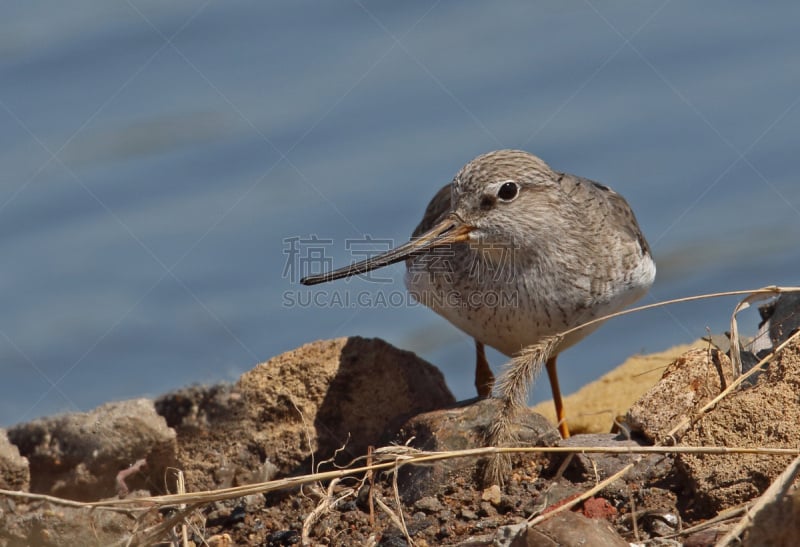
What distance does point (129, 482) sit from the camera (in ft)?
17.4

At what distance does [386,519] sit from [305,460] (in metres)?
1.19

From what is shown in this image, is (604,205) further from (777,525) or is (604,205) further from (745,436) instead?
(777,525)

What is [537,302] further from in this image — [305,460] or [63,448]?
[63,448]

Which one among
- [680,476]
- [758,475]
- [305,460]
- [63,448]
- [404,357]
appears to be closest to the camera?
[758,475]

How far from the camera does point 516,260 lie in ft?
19.6

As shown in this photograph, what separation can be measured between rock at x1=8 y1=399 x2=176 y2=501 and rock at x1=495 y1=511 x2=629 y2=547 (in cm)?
216

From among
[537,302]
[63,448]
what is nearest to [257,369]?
[63,448]

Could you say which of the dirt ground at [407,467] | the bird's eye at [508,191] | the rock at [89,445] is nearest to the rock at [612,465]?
the dirt ground at [407,467]

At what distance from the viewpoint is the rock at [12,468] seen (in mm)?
5074

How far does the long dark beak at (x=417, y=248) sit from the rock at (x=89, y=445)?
1272 mm

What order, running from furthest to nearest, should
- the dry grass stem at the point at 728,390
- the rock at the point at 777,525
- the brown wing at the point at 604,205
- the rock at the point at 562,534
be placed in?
the brown wing at the point at 604,205
the dry grass stem at the point at 728,390
the rock at the point at 562,534
the rock at the point at 777,525

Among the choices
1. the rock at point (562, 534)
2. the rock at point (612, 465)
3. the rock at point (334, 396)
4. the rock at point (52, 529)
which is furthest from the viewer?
the rock at point (334, 396)

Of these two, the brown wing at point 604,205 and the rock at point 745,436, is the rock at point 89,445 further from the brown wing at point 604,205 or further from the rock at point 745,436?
the brown wing at point 604,205

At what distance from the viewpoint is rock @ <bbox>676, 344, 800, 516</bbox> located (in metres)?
4.03
